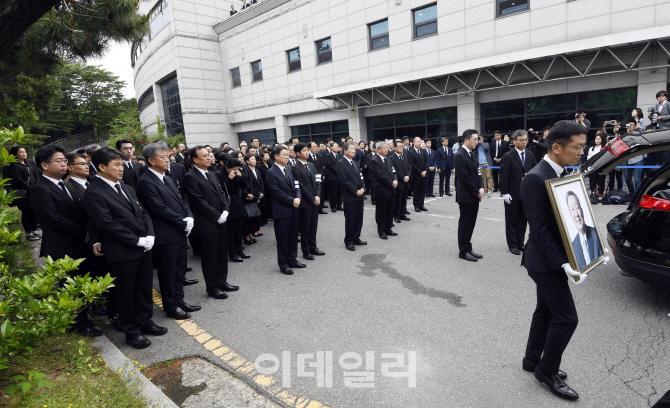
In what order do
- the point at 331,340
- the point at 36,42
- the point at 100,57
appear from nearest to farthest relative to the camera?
the point at 331,340 → the point at 36,42 → the point at 100,57

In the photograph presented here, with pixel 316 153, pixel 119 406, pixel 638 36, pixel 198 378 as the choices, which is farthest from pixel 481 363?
pixel 638 36

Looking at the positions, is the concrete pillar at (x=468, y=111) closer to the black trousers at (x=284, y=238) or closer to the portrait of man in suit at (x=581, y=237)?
the black trousers at (x=284, y=238)

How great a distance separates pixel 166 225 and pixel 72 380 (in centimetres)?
187

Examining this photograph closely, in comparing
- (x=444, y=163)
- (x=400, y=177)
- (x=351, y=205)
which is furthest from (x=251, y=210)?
(x=444, y=163)

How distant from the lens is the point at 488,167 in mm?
12062

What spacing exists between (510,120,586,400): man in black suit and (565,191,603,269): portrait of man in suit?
0.35 ft

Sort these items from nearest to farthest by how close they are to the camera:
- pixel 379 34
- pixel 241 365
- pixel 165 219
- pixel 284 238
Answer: pixel 241 365 → pixel 165 219 → pixel 284 238 → pixel 379 34

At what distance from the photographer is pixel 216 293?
507 cm

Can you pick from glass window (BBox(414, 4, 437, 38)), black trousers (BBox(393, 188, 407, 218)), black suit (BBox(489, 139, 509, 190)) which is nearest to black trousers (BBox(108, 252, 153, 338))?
black trousers (BBox(393, 188, 407, 218))

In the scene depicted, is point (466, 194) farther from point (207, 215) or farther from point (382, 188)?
point (207, 215)

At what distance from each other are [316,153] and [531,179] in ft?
29.2

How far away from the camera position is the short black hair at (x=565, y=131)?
275 centimetres

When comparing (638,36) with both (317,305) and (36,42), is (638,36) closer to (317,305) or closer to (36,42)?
(317,305)

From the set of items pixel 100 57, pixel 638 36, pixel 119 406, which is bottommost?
pixel 119 406
